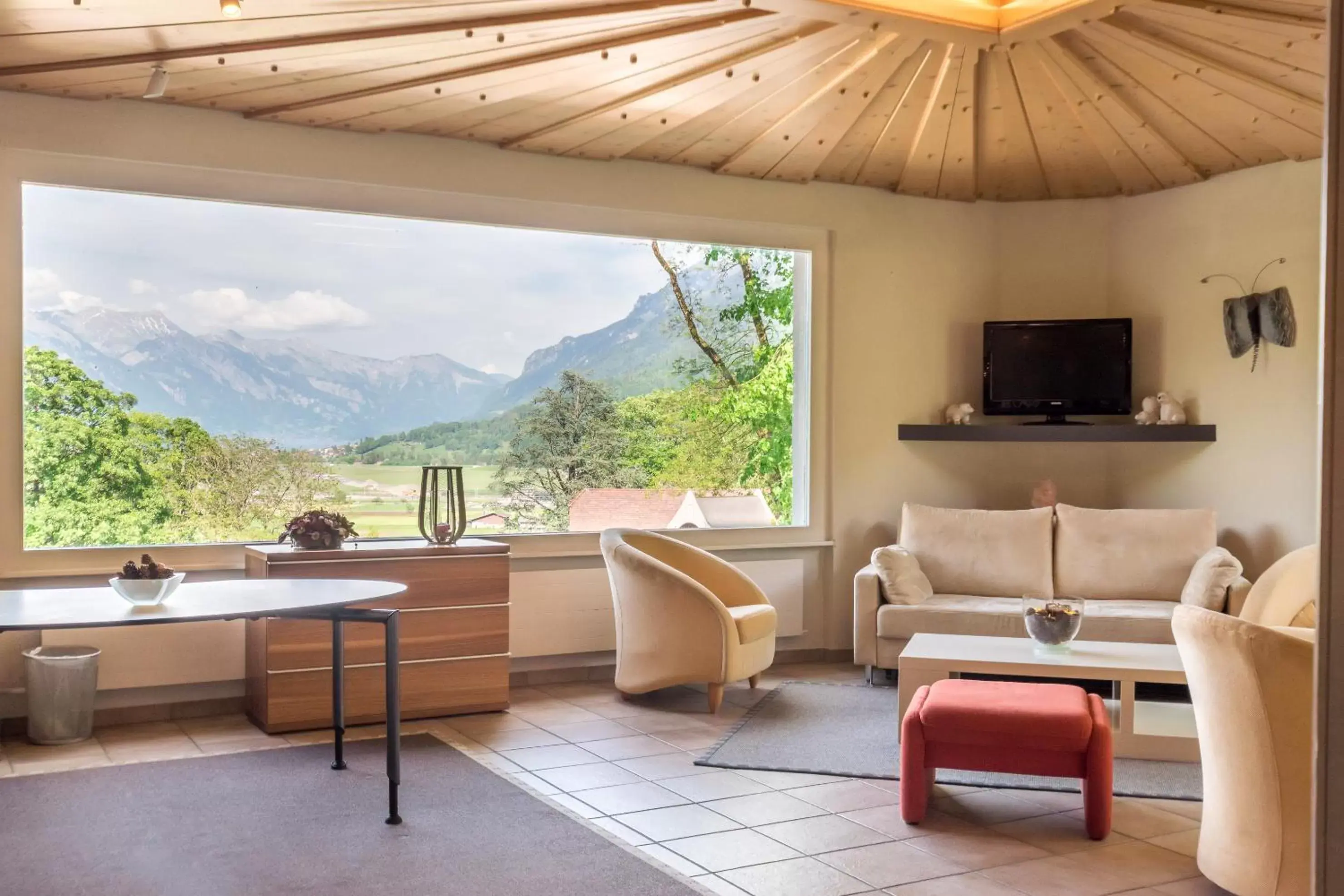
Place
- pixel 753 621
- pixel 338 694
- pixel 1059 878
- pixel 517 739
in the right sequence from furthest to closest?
1. pixel 753 621
2. pixel 517 739
3. pixel 338 694
4. pixel 1059 878

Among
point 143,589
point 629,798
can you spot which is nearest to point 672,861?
point 629,798

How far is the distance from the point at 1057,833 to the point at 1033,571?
280 centimetres

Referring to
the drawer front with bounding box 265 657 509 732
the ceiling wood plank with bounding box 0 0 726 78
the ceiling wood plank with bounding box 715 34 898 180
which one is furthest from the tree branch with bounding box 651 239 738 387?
the ceiling wood plank with bounding box 0 0 726 78

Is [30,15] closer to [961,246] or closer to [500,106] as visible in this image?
[500,106]

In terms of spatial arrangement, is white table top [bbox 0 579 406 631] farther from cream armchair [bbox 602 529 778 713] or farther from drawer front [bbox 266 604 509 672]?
cream armchair [bbox 602 529 778 713]

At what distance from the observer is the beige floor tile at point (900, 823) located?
3861 mm

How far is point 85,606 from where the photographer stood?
3.51m

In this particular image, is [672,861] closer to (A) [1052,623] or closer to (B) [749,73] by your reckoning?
(A) [1052,623]

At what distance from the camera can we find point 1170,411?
6.73 m

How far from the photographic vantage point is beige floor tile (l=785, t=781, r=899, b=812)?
415 centimetres

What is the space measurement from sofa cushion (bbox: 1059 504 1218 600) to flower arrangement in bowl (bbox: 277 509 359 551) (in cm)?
382

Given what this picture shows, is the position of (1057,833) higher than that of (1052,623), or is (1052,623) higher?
(1052,623)

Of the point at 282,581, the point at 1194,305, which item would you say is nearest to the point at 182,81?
the point at 282,581

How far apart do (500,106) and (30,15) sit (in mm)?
1936
